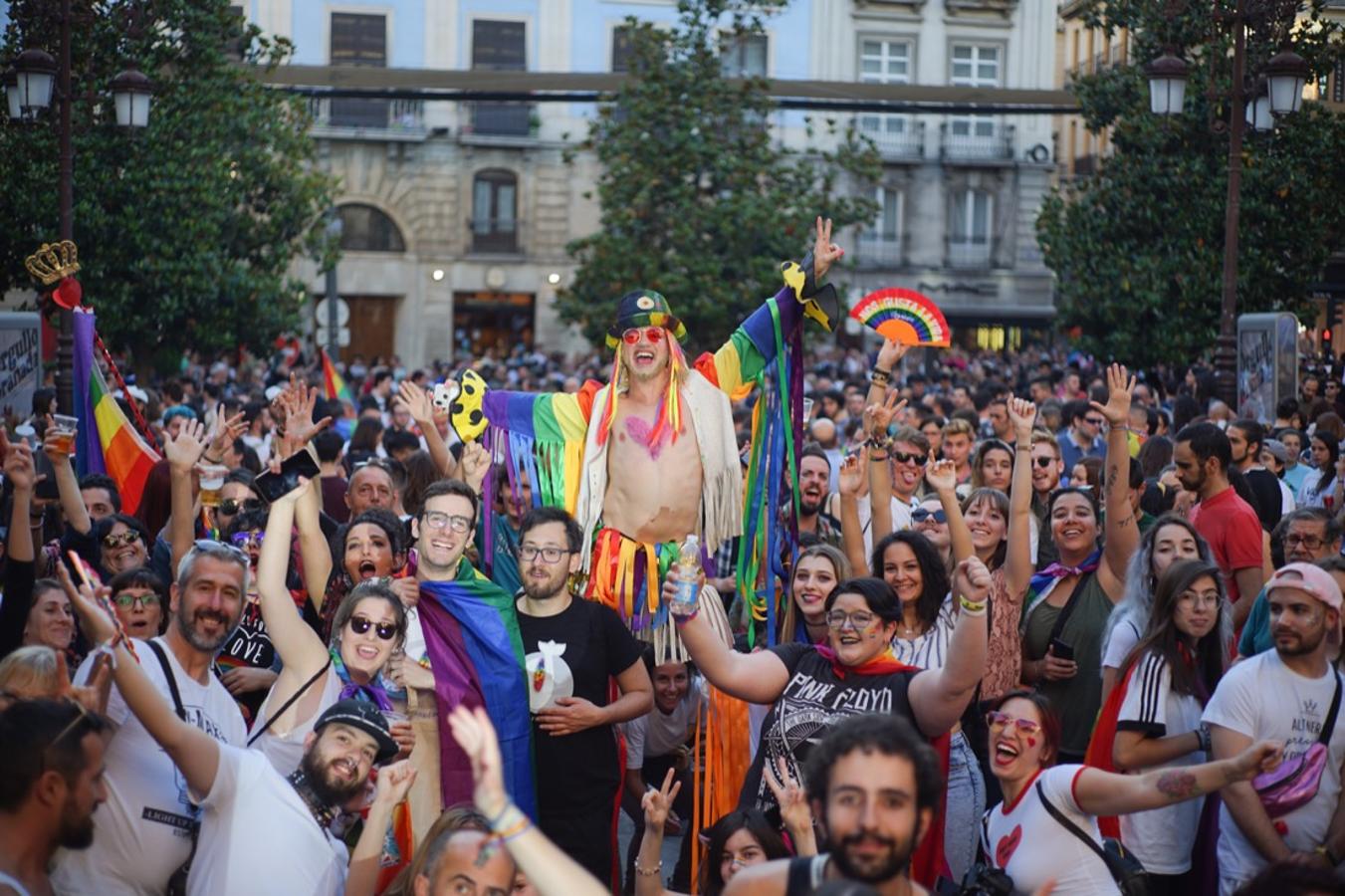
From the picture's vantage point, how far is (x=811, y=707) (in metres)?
5.36

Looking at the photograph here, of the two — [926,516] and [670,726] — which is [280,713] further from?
[926,516]

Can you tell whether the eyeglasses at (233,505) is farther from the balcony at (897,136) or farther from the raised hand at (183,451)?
the balcony at (897,136)

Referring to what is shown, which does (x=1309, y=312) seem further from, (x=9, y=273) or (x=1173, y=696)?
(x=1173, y=696)

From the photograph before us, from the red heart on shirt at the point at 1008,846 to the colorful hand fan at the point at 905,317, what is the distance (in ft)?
16.3

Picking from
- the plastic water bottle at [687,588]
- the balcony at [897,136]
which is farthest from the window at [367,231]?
the plastic water bottle at [687,588]

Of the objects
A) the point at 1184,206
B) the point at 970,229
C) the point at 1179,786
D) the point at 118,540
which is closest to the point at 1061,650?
the point at 1179,786

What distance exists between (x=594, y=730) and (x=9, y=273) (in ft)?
44.6

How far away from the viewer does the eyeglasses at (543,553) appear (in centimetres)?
599

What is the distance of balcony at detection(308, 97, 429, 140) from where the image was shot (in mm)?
38469

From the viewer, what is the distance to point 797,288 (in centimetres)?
771

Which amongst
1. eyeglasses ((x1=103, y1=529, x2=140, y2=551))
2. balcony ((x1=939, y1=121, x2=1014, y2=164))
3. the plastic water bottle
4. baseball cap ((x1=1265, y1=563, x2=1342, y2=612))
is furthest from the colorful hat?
balcony ((x1=939, y1=121, x2=1014, y2=164))

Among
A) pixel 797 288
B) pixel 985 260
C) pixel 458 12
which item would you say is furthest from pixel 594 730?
pixel 985 260

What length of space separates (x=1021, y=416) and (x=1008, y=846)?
271 centimetres

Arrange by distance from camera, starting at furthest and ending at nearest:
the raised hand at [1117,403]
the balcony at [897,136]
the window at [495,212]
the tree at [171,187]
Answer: the balcony at [897,136]
the window at [495,212]
the tree at [171,187]
the raised hand at [1117,403]
